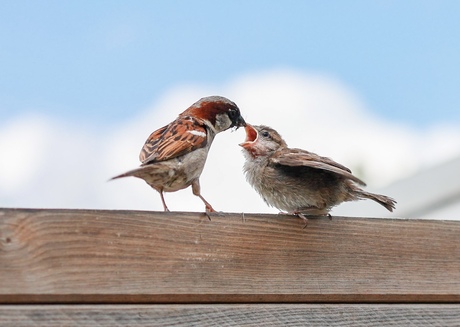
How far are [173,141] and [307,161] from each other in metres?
0.53

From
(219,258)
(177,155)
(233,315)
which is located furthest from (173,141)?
(233,315)

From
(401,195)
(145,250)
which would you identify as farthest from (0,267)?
(401,195)

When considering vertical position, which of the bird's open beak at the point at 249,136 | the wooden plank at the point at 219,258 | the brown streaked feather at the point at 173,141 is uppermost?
the bird's open beak at the point at 249,136

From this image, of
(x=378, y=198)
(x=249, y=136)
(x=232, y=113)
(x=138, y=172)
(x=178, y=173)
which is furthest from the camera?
(x=249, y=136)

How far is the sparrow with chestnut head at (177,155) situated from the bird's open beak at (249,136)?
0.47ft

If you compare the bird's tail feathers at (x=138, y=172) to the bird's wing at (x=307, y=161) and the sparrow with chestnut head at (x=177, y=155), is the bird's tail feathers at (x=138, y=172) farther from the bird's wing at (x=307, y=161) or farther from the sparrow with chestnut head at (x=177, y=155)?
the bird's wing at (x=307, y=161)

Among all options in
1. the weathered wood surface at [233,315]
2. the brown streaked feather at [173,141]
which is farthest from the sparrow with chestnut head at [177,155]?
the weathered wood surface at [233,315]

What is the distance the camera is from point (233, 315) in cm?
225

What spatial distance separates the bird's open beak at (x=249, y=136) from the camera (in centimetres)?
360

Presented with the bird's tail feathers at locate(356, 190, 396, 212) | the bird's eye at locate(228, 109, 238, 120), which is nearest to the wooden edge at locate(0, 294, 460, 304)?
the bird's tail feathers at locate(356, 190, 396, 212)

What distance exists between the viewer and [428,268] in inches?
104

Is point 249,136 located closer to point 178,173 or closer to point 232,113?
point 232,113

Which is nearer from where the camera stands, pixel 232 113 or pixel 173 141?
pixel 173 141

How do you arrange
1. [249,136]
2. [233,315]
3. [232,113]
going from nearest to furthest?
[233,315] → [232,113] → [249,136]
